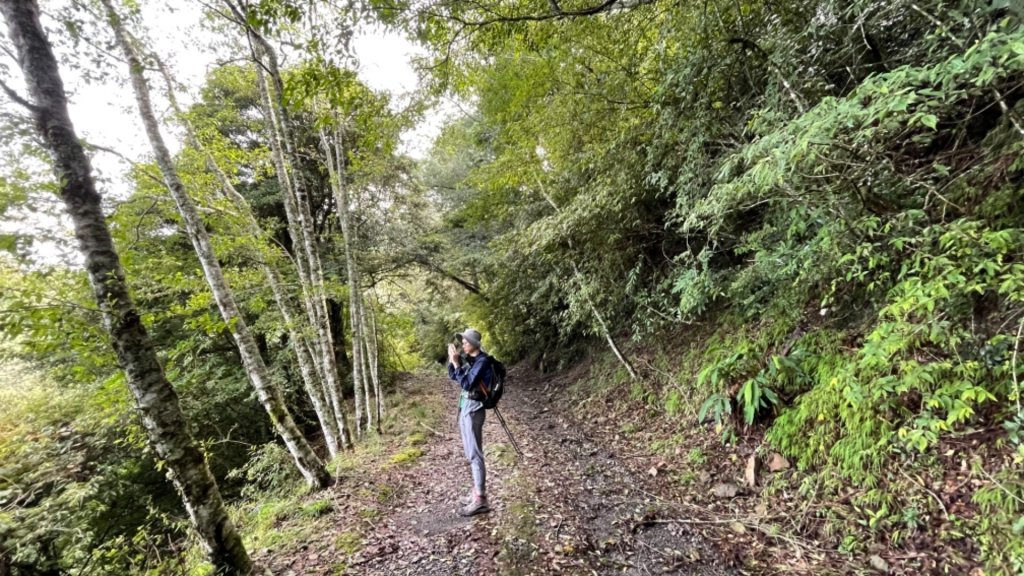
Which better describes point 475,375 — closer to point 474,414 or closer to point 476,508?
point 474,414

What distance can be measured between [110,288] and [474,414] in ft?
10.5

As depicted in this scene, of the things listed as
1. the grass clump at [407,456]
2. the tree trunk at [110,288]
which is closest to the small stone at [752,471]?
the grass clump at [407,456]

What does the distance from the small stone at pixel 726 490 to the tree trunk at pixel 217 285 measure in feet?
16.4

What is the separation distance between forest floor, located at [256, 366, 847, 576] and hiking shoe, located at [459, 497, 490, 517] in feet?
0.27

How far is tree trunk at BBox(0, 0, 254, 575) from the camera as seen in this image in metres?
2.47

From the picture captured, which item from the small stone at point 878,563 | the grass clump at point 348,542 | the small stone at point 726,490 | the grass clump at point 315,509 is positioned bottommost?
the small stone at point 726,490

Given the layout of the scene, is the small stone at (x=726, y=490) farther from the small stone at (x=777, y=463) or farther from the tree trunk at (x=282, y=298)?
the tree trunk at (x=282, y=298)

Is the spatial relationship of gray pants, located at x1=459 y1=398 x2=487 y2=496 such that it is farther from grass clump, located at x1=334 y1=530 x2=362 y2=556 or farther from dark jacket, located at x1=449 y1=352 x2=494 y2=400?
grass clump, located at x1=334 y1=530 x2=362 y2=556

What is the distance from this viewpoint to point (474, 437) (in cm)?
416

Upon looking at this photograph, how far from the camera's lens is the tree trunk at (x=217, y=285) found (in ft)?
14.4

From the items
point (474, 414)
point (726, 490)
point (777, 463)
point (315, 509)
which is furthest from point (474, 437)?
point (777, 463)

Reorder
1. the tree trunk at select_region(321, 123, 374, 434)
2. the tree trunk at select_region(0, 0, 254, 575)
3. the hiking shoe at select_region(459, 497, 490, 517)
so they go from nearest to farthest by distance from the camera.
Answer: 1. the tree trunk at select_region(0, 0, 254, 575)
2. the hiking shoe at select_region(459, 497, 490, 517)
3. the tree trunk at select_region(321, 123, 374, 434)

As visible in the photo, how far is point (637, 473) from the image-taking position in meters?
4.91

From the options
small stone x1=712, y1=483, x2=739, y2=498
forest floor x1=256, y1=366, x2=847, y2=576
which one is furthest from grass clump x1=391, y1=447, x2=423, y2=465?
small stone x1=712, y1=483, x2=739, y2=498
